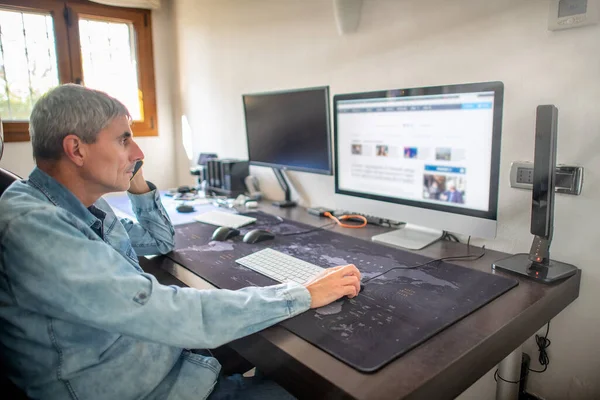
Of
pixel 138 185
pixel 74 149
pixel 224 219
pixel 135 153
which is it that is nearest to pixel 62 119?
pixel 74 149

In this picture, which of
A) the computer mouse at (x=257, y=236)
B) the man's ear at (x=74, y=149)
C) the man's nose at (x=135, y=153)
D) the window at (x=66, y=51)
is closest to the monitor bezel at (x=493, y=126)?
the computer mouse at (x=257, y=236)

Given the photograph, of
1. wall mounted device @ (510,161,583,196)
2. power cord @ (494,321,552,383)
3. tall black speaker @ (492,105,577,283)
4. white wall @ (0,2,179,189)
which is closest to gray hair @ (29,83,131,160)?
tall black speaker @ (492,105,577,283)

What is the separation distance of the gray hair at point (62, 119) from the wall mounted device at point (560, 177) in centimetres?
→ 118

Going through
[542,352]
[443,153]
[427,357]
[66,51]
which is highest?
[66,51]

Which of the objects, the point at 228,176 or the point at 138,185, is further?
the point at 228,176

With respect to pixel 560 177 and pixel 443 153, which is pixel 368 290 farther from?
pixel 560 177

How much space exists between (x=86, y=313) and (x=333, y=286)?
511mm

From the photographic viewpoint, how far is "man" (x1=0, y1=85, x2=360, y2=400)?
2.43 ft

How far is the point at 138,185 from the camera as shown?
140 cm

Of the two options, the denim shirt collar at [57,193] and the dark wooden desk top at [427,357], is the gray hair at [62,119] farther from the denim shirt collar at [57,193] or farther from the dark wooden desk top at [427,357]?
the dark wooden desk top at [427,357]

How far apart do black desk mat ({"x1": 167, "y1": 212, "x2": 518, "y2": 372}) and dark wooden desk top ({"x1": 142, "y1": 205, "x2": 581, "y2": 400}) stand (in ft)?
0.07

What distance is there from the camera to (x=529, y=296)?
1009mm

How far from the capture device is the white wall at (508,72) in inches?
46.7

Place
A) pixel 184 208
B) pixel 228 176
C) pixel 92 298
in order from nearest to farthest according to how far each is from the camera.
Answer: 1. pixel 92 298
2. pixel 184 208
3. pixel 228 176
